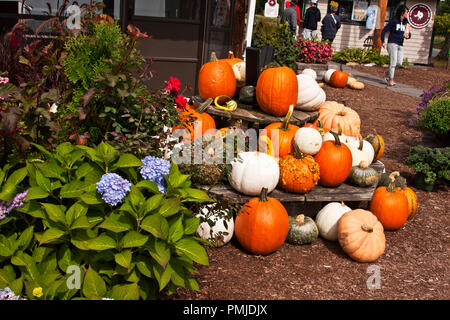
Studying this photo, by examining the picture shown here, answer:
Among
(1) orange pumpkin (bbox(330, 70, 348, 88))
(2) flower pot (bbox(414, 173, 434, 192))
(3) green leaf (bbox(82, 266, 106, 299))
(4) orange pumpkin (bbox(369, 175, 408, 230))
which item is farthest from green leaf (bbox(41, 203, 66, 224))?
(1) orange pumpkin (bbox(330, 70, 348, 88))

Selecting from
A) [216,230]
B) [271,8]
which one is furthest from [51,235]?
[271,8]

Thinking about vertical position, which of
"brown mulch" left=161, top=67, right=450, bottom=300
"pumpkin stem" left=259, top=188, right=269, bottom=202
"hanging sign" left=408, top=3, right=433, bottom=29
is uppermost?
"hanging sign" left=408, top=3, right=433, bottom=29

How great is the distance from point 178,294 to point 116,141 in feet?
3.39

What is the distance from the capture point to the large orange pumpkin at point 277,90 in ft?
14.7

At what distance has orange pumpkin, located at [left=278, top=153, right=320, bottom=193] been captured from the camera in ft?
12.6

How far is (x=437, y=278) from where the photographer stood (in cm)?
351

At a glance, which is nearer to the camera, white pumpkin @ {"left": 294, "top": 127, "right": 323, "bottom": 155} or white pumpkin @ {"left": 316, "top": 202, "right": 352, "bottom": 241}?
white pumpkin @ {"left": 316, "top": 202, "right": 352, "bottom": 241}

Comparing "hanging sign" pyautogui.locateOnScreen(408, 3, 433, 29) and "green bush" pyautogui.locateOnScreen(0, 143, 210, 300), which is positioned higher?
"hanging sign" pyautogui.locateOnScreen(408, 3, 433, 29)

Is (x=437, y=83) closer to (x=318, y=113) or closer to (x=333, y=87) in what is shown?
(x=333, y=87)

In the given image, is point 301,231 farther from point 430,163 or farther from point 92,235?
point 430,163

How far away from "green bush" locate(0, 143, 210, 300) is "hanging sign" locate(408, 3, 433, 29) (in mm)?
17925

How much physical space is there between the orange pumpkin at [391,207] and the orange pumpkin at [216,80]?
1.87 metres

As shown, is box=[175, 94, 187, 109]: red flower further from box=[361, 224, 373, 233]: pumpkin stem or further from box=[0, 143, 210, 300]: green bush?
box=[361, 224, 373, 233]: pumpkin stem

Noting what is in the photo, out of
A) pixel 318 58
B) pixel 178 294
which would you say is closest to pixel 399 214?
pixel 178 294
